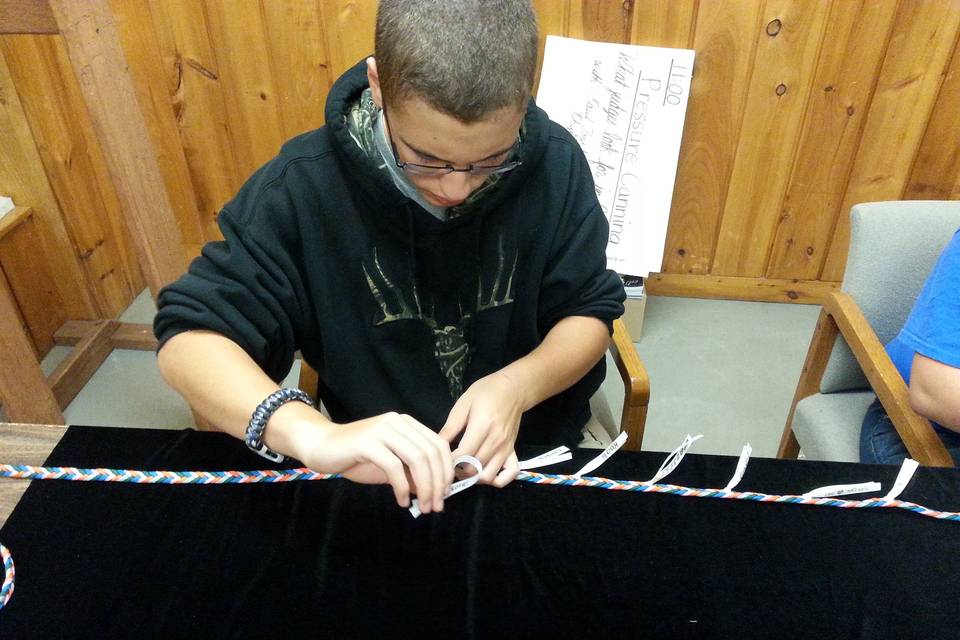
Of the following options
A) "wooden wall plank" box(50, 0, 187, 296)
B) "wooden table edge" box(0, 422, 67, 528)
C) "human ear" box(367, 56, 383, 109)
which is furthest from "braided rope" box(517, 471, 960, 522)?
"wooden wall plank" box(50, 0, 187, 296)

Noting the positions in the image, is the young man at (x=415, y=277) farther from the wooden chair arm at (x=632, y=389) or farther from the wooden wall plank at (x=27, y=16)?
the wooden wall plank at (x=27, y=16)

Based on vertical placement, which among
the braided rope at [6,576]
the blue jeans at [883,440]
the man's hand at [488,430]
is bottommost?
the blue jeans at [883,440]

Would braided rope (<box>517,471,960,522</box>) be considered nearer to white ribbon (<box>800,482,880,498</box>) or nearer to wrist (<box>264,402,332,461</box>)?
white ribbon (<box>800,482,880,498</box>)

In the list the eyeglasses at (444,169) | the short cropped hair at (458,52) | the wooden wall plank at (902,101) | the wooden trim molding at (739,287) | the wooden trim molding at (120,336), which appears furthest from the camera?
the wooden trim molding at (739,287)

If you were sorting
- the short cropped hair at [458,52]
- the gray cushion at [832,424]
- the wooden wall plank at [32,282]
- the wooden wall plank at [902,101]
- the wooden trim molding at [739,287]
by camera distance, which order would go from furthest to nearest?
the wooden trim molding at [739,287] < the wooden wall plank at [32,282] < the wooden wall plank at [902,101] < the gray cushion at [832,424] < the short cropped hair at [458,52]

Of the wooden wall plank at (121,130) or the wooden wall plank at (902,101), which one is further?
the wooden wall plank at (902,101)

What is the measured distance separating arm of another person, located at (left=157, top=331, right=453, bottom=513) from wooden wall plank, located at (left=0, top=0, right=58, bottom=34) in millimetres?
667

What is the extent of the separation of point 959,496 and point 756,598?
301 mm

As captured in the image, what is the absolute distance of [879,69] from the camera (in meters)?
1.85

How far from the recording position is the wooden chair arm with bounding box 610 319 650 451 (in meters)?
1.04

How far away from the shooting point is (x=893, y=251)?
115 cm

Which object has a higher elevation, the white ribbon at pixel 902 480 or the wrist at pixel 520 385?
the wrist at pixel 520 385

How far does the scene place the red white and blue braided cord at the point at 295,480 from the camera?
2.49 ft

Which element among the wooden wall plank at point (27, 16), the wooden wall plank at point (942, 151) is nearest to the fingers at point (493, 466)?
the wooden wall plank at point (27, 16)
